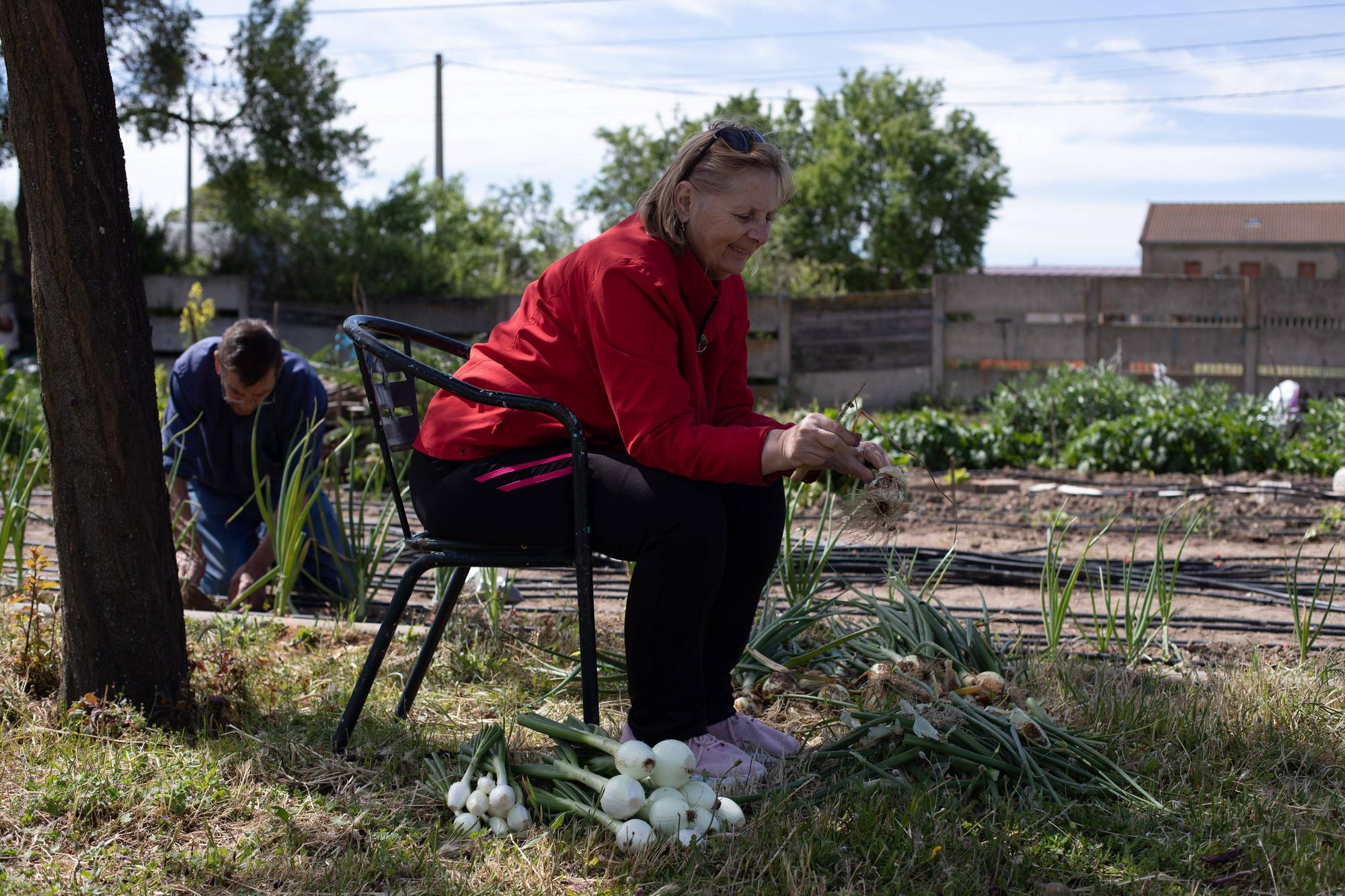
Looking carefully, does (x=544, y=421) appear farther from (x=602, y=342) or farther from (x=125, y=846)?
(x=125, y=846)

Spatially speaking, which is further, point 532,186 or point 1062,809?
point 532,186

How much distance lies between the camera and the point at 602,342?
1967 mm

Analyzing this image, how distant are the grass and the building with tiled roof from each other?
40.1 meters

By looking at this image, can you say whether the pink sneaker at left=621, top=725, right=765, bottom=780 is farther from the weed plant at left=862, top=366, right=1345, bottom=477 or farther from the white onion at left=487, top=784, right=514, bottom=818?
the weed plant at left=862, top=366, right=1345, bottom=477

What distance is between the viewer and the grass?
5.71 ft

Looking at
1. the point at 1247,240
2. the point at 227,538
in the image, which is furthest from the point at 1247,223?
the point at 227,538

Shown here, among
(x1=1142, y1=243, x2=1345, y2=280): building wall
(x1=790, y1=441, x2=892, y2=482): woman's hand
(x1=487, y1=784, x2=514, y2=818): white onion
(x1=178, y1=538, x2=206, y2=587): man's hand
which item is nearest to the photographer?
(x1=487, y1=784, x2=514, y2=818): white onion

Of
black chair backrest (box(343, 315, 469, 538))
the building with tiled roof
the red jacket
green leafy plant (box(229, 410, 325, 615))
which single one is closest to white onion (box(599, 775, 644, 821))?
the red jacket

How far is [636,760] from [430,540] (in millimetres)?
631

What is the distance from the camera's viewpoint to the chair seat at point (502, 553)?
81.0 inches

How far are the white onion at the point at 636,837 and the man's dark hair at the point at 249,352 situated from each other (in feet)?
7.24

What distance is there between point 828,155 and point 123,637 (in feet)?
78.3

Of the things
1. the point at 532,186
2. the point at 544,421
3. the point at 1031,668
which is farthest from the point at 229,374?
the point at 532,186

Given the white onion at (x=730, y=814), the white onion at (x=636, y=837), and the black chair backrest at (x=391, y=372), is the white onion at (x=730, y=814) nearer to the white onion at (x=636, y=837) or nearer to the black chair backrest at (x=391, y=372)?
the white onion at (x=636, y=837)
